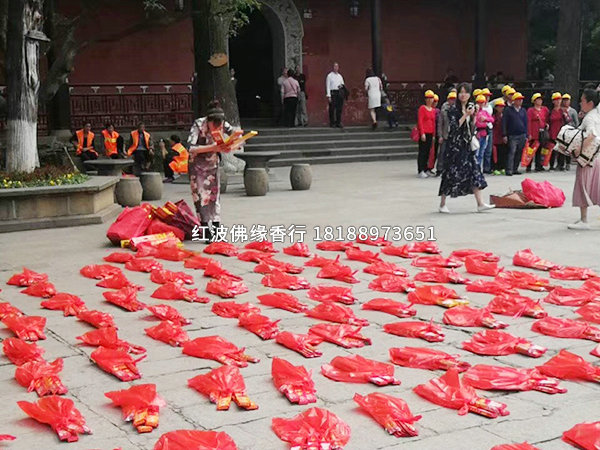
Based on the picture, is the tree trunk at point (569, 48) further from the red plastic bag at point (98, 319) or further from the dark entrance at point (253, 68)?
the red plastic bag at point (98, 319)

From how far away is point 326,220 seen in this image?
961 cm

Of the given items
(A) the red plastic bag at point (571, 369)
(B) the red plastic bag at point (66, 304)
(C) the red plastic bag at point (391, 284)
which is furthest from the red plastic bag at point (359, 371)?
(B) the red plastic bag at point (66, 304)

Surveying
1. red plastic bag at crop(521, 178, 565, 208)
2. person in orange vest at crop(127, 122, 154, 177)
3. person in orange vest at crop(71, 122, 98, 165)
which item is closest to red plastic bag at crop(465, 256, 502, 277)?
red plastic bag at crop(521, 178, 565, 208)

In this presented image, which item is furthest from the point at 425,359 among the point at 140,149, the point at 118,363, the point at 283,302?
the point at 140,149

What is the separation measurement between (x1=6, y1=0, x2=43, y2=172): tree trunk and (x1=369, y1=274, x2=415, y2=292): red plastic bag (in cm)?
614

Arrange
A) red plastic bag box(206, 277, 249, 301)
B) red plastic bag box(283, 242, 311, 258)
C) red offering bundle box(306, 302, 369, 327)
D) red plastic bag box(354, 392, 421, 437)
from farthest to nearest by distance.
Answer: red plastic bag box(283, 242, 311, 258) → red plastic bag box(206, 277, 249, 301) → red offering bundle box(306, 302, 369, 327) → red plastic bag box(354, 392, 421, 437)

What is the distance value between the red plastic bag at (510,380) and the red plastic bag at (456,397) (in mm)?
116

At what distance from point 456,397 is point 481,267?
2.95 meters

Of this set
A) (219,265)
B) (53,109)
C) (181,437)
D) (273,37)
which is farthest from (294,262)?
(273,37)

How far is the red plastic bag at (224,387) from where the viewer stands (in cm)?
372

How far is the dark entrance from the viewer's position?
70.3ft

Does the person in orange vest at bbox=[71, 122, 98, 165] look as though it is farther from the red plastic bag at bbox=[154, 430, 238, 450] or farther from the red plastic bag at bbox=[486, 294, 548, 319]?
the red plastic bag at bbox=[154, 430, 238, 450]

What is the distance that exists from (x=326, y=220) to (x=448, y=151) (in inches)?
68.2

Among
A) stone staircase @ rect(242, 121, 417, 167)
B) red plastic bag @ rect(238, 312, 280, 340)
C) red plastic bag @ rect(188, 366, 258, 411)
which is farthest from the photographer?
stone staircase @ rect(242, 121, 417, 167)
